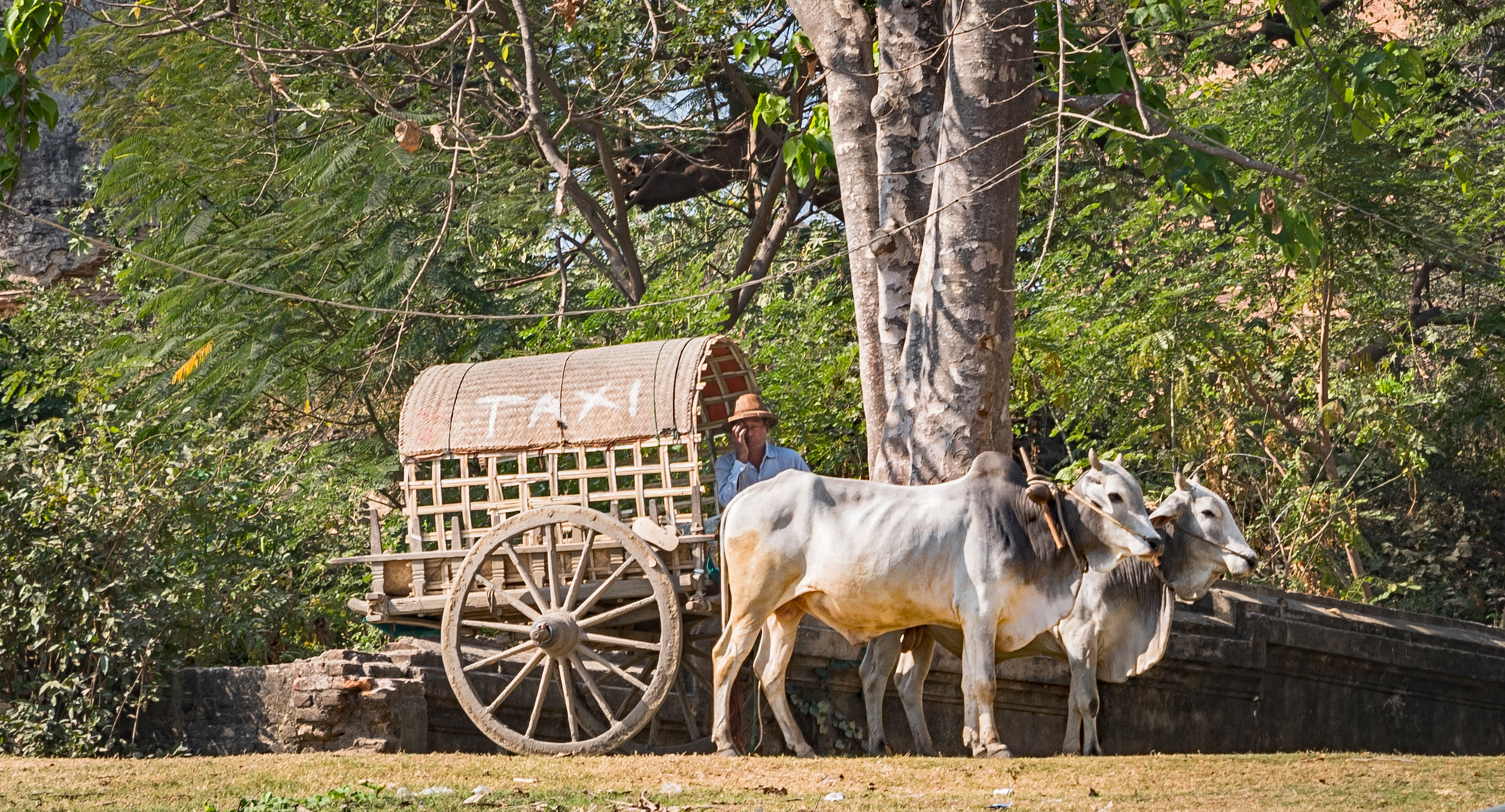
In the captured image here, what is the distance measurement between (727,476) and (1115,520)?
2.35 meters

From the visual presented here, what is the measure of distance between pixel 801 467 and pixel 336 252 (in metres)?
5.47

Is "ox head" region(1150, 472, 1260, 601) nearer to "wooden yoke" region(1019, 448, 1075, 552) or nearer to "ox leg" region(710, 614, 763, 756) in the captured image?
"wooden yoke" region(1019, 448, 1075, 552)

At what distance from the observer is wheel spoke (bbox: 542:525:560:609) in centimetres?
802

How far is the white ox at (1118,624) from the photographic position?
8.45 meters

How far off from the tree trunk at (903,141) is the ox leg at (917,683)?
4.60ft

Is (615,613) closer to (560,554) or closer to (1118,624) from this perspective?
(560,554)

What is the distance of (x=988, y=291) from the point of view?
8.91 m

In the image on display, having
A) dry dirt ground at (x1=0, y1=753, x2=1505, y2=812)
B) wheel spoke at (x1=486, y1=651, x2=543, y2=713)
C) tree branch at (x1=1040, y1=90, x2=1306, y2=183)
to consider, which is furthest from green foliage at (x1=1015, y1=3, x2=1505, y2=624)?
wheel spoke at (x1=486, y1=651, x2=543, y2=713)

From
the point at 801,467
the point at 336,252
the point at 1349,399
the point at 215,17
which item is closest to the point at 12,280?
the point at 336,252

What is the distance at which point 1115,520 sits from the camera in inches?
302

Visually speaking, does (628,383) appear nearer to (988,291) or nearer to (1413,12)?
(988,291)

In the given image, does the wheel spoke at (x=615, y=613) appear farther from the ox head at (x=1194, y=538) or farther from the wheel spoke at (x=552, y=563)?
the ox head at (x=1194, y=538)

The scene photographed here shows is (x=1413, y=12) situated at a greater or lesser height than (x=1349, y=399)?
greater

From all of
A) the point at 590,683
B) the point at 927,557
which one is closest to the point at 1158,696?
the point at 927,557
